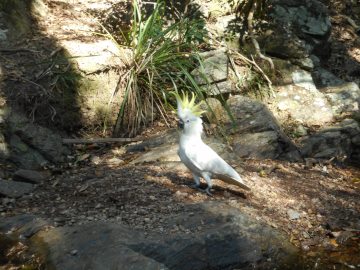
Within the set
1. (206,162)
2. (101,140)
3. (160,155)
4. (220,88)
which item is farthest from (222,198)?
(220,88)

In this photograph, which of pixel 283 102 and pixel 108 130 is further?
pixel 283 102

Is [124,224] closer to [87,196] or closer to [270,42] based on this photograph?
[87,196]

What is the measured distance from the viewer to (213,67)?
689 cm

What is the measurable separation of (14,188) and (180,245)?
195 cm

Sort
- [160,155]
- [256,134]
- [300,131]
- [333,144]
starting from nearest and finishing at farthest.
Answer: [160,155] < [256,134] < [333,144] < [300,131]

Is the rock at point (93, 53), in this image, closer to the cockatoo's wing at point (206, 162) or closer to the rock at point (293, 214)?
the cockatoo's wing at point (206, 162)

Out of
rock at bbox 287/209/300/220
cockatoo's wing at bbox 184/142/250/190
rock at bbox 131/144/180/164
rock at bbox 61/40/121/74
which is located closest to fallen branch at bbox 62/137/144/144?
rock at bbox 131/144/180/164

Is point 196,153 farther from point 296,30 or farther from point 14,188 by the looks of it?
point 296,30

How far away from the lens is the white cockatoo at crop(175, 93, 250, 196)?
14.3ft

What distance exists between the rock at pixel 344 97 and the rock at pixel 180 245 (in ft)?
12.2

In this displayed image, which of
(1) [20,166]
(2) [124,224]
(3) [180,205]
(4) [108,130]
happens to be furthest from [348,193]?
(1) [20,166]

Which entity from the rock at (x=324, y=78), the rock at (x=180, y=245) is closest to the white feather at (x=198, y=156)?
the rock at (x=180, y=245)

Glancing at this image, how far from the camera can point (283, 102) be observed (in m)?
7.29

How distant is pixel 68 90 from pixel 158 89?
114 centimetres
